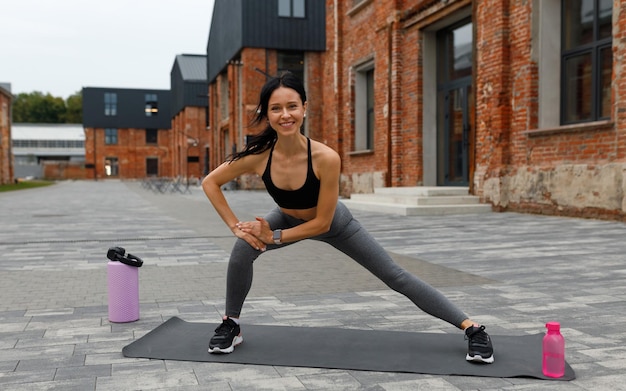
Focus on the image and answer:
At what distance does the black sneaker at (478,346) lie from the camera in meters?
3.21

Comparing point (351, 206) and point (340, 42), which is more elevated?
point (340, 42)

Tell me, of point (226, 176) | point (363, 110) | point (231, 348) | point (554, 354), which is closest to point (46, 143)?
point (363, 110)

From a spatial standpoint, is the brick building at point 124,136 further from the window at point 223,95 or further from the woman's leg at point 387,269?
the woman's leg at point 387,269

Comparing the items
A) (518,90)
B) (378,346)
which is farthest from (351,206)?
(378,346)

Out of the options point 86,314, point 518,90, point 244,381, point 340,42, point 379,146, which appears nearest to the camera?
point 244,381

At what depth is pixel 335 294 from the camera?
5.23 m

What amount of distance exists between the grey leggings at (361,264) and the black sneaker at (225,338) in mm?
66

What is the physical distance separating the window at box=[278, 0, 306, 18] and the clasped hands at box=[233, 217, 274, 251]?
1126 inches

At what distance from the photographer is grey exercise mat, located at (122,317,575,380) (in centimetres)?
319

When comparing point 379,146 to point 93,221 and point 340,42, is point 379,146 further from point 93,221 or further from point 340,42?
point 93,221

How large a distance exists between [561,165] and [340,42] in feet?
41.7

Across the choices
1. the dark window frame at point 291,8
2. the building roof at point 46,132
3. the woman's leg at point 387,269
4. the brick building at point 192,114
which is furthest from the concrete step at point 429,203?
the building roof at point 46,132

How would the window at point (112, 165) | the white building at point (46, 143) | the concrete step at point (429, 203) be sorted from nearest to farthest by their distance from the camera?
the concrete step at point (429, 203) < the window at point (112, 165) < the white building at point (46, 143)

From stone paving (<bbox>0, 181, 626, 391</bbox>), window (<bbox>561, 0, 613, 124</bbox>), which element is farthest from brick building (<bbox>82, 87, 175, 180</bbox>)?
stone paving (<bbox>0, 181, 626, 391</bbox>)
